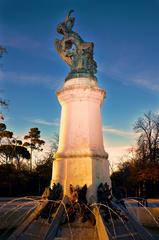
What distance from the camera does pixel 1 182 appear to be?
1259 inches

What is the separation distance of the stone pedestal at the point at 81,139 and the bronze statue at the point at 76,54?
0.34 m

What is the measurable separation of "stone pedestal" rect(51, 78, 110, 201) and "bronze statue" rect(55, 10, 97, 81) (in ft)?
1.12

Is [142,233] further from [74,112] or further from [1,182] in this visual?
[1,182]

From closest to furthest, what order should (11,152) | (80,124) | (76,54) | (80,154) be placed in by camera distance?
(80,154)
(80,124)
(76,54)
(11,152)

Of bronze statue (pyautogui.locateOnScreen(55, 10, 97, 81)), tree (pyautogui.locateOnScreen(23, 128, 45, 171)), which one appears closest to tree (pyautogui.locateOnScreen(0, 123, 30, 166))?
tree (pyautogui.locateOnScreen(23, 128, 45, 171))

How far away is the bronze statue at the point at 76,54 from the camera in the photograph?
879 cm

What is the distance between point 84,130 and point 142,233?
10.2ft

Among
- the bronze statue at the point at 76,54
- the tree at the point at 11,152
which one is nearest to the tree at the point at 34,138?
the tree at the point at 11,152

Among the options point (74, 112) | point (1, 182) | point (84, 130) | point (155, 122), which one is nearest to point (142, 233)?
point (84, 130)

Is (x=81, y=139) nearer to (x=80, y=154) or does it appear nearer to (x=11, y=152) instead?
(x=80, y=154)

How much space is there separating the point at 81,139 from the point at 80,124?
435 mm

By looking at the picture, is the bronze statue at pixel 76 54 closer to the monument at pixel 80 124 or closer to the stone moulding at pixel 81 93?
the monument at pixel 80 124

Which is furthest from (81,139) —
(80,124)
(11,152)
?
(11,152)

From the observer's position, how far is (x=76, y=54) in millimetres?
8930
